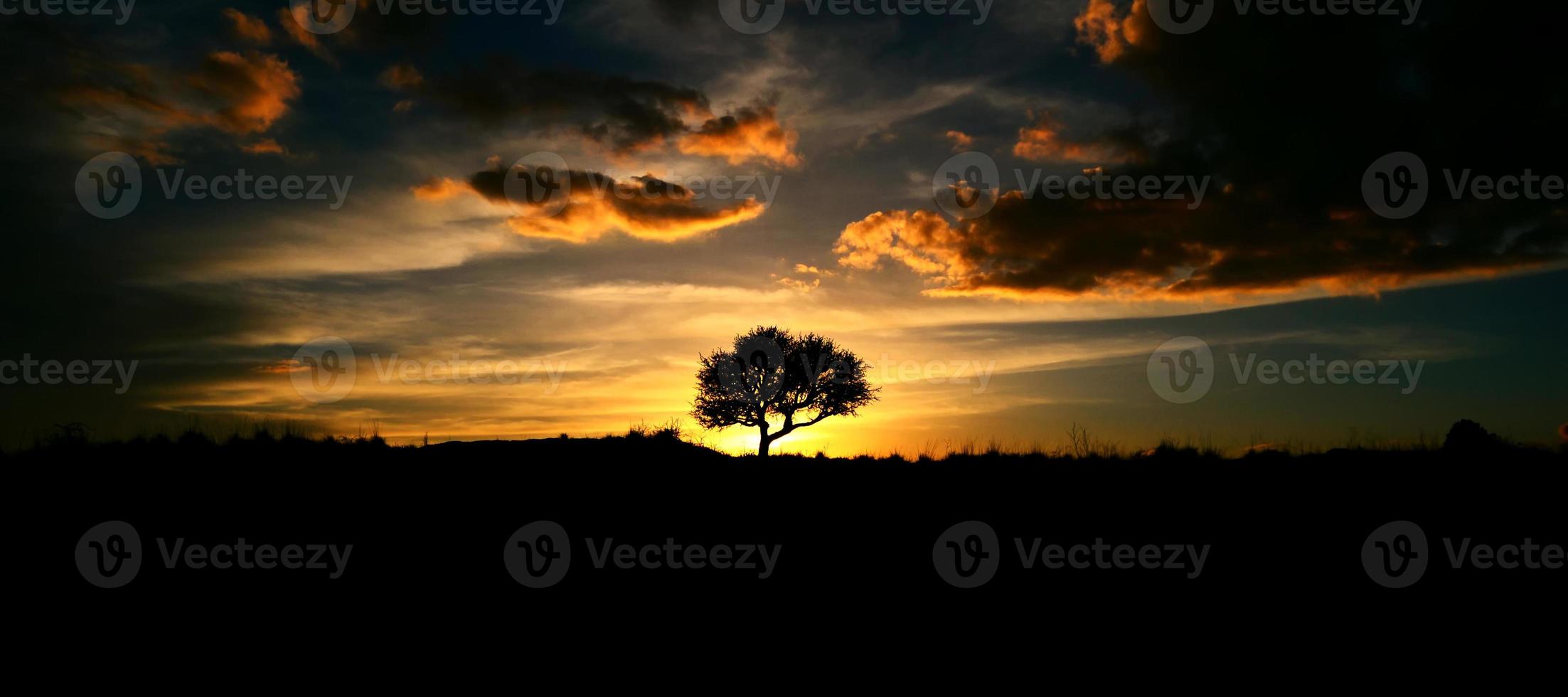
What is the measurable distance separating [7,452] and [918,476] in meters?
18.7

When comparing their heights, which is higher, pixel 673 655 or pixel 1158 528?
pixel 1158 528

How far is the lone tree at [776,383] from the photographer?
45250mm

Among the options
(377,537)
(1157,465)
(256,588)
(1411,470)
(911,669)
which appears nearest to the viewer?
(911,669)

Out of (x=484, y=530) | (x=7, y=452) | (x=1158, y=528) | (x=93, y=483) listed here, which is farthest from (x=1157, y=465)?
(x=7, y=452)

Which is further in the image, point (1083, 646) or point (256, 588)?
point (256, 588)

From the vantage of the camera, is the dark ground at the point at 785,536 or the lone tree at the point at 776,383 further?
the lone tree at the point at 776,383

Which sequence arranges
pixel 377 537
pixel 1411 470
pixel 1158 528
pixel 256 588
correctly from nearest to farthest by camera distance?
pixel 256 588
pixel 377 537
pixel 1158 528
pixel 1411 470

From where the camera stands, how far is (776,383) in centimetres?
4556

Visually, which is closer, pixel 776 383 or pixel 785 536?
pixel 785 536

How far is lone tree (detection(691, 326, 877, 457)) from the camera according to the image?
45250 millimetres

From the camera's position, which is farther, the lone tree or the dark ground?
the lone tree

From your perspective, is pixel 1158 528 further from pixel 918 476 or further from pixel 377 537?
pixel 377 537

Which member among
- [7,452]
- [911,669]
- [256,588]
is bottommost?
[911,669]

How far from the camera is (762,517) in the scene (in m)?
13.5
